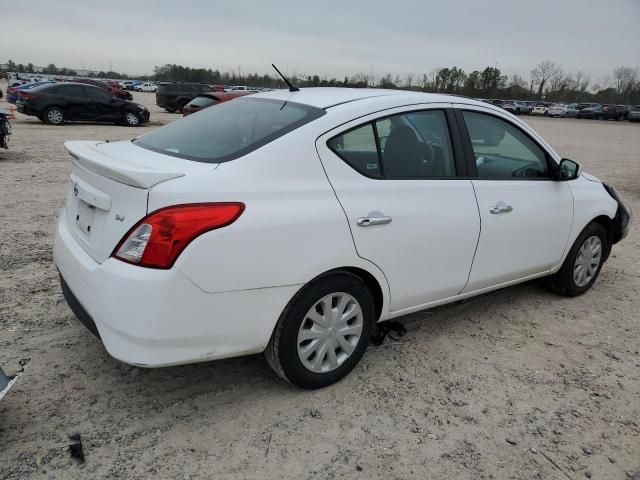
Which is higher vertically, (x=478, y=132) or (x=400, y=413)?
(x=478, y=132)

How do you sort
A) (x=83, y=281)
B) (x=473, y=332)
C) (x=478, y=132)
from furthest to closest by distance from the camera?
(x=473, y=332)
(x=478, y=132)
(x=83, y=281)

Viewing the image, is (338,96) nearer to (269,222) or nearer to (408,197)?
(408,197)

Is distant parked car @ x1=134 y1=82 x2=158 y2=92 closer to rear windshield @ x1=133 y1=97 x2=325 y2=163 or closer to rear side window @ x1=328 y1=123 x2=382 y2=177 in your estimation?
rear windshield @ x1=133 y1=97 x2=325 y2=163

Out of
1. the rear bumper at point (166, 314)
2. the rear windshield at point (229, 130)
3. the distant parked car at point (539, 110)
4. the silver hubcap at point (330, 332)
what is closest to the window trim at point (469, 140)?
the rear windshield at point (229, 130)

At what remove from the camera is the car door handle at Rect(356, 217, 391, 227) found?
2.79m

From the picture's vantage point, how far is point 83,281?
2.56 m

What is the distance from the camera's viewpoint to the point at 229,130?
3.07 m

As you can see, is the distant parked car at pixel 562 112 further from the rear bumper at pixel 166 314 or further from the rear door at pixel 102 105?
the rear bumper at pixel 166 314

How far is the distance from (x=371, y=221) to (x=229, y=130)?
102 centimetres

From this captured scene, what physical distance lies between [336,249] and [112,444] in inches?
56.5

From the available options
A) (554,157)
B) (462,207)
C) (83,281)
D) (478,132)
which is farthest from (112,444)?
(554,157)

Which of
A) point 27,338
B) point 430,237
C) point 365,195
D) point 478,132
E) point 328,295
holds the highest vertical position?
point 478,132

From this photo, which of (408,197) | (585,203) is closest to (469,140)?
(408,197)

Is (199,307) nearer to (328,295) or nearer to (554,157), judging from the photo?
(328,295)
